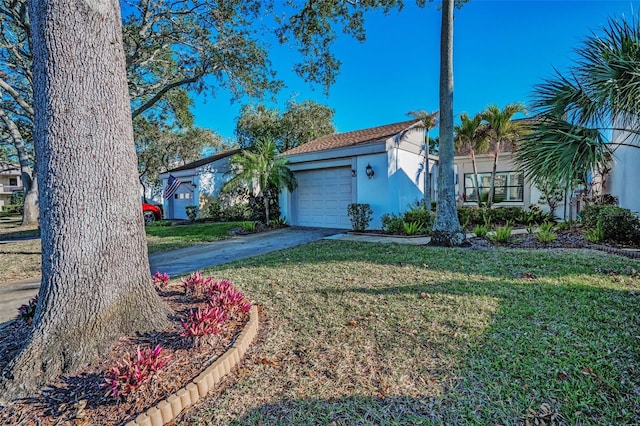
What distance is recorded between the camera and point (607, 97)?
558 centimetres

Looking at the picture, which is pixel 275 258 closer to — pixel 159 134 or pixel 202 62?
pixel 202 62

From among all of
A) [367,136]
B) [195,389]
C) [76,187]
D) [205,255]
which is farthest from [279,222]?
[195,389]

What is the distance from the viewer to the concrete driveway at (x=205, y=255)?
5.14 meters

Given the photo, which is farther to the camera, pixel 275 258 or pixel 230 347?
pixel 275 258

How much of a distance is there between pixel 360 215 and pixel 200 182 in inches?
434

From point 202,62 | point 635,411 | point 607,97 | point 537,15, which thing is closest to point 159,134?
point 202,62

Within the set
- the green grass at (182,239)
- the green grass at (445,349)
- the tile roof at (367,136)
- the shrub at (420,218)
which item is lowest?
the green grass at (445,349)

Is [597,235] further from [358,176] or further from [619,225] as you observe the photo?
[358,176]

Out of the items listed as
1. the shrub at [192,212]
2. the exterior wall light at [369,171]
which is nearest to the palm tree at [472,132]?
the exterior wall light at [369,171]

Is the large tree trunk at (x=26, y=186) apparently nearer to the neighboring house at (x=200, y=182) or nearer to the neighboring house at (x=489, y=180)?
the neighboring house at (x=200, y=182)

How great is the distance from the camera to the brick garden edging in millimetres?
2148

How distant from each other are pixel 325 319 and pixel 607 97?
6.22 metres

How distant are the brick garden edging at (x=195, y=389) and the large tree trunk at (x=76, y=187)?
87 cm

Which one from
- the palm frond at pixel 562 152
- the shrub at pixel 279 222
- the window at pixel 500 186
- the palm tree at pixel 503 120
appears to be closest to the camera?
the palm frond at pixel 562 152
